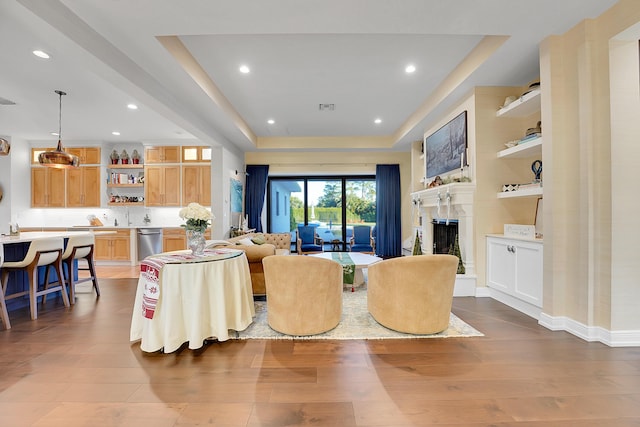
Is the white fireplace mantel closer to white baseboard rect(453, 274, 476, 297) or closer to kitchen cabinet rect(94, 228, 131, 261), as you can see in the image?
white baseboard rect(453, 274, 476, 297)

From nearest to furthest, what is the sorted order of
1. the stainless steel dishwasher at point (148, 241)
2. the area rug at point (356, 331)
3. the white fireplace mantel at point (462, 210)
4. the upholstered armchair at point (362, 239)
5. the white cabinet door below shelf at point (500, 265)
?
the area rug at point (356, 331) < the white cabinet door below shelf at point (500, 265) < the white fireplace mantel at point (462, 210) < the stainless steel dishwasher at point (148, 241) < the upholstered armchair at point (362, 239)

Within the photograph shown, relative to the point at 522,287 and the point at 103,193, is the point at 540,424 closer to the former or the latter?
the point at 522,287

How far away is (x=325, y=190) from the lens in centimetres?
802

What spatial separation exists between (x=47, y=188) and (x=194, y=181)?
3.53 metres

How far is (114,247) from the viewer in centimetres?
641

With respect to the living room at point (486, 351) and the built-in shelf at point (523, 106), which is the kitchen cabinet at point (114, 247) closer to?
the living room at point (486, 351)

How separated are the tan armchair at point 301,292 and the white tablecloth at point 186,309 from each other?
0.45 m

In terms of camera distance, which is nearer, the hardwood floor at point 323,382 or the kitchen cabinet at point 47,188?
the hardwood floor at point 323,382

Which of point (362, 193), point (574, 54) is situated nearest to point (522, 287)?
point (574, 54)

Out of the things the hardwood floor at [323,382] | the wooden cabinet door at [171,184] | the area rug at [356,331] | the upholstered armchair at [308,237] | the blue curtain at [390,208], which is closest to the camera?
the hardwood floor at [323,382]

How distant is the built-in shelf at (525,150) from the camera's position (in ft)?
9.94

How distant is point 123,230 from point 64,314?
3.58 metres

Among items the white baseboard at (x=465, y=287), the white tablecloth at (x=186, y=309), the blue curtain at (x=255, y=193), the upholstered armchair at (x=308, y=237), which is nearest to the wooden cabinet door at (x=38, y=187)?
the blue curtain at (x=255, y=193)

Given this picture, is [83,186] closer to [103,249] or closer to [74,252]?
[103,249]
